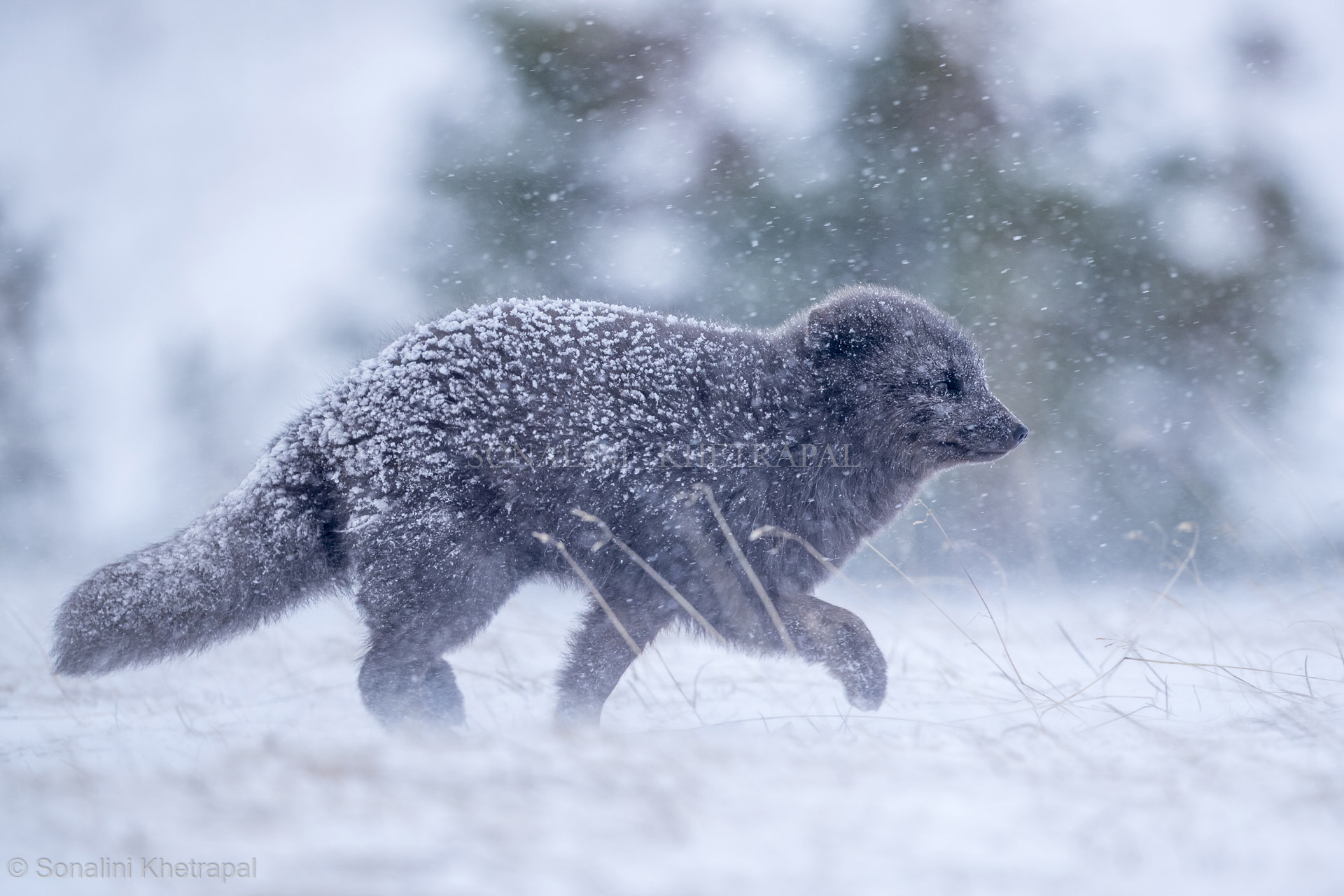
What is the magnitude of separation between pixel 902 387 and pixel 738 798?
2355 millimetres

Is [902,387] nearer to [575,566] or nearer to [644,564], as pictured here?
[644,564]

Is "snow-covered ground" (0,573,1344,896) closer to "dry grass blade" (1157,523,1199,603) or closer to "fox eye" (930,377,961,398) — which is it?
"dry grass blade" (1157,523,1199,603)

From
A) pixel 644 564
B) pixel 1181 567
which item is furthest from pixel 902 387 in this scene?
pixel 644 564

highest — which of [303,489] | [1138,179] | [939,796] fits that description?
[1138,179]

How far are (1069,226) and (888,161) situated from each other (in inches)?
79.7

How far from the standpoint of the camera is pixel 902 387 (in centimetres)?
364

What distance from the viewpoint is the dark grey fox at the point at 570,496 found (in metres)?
2.90

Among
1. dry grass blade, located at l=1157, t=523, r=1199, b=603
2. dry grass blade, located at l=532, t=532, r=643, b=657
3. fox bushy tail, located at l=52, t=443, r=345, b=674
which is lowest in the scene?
fox bushy tail, located at l=52, t=443, r=345, b=674

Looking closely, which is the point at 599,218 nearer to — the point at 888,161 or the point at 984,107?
the point at 888,161

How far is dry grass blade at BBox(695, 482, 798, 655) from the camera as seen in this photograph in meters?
3.01

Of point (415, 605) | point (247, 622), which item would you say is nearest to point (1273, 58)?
point (415, 605)

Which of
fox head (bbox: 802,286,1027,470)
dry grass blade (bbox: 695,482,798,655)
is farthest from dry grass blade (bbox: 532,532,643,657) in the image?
fox head (bbox: 802,286,1027,470)

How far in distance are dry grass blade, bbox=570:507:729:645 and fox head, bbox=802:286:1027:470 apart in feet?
3.65

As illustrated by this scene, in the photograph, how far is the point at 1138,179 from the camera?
821cm
